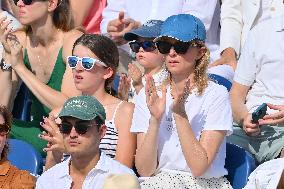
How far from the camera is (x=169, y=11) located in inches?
280

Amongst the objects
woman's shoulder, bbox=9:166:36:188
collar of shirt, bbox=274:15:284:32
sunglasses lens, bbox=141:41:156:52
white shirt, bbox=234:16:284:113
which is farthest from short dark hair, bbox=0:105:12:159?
collar of shirt, bbox=274:15:284:32

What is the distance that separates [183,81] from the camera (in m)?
5.30

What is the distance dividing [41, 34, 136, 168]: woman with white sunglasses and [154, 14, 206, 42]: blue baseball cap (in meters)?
0.59

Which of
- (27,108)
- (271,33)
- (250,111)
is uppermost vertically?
(271,33)

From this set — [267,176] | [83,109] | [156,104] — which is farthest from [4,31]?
[267,176]

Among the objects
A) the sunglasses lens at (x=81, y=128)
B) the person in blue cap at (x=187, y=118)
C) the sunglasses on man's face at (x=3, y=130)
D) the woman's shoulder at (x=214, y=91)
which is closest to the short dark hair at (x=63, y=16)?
the person in blue cap at (x=187, y=118)

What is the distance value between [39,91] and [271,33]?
1.64m

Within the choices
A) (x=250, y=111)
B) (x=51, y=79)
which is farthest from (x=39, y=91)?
(x=250, y=111)

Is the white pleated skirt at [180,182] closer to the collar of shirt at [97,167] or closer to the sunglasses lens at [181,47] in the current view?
the collar of shirt at [97,167]

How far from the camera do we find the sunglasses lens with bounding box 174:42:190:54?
5.21 meters

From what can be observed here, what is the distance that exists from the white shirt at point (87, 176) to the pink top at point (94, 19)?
8.26ft

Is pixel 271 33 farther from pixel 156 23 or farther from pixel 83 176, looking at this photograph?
pixel 83 176

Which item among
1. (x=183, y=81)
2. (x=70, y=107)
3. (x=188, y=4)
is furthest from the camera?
(x=188, y=4)

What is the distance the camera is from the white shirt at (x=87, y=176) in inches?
196
